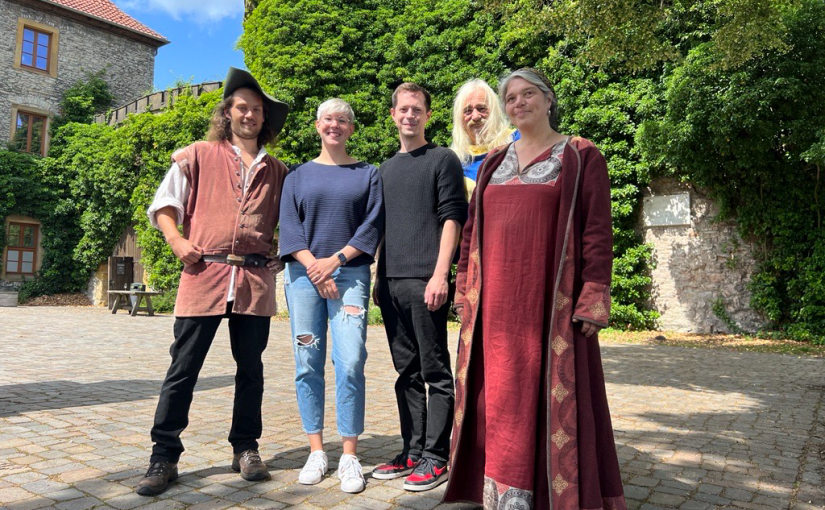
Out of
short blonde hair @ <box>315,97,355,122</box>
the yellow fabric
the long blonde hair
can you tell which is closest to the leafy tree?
the long blonde hair

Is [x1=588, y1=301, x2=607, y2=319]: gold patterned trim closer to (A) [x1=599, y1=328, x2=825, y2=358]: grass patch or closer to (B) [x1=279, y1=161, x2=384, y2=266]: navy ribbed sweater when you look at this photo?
(B) [x1=279, y1=161, x2=384, y2=266]: navy ribbed sweater

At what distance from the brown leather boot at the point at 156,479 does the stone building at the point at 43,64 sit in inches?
872

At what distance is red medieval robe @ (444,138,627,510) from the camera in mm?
2285

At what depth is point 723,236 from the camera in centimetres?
1171

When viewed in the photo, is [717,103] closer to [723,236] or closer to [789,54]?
[789,54]

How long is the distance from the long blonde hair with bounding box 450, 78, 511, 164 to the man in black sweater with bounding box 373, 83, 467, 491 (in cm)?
15

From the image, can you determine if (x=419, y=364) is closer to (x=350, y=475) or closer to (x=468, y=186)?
(x=350, y=475)

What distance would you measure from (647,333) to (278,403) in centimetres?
894

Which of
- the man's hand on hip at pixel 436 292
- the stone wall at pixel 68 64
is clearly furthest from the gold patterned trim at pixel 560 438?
the stone wall at pixel 68 64

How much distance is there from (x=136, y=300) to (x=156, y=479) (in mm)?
13429

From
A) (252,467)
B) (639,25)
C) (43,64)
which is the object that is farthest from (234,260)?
(43,64)

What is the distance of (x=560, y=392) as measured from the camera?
91.2 inches

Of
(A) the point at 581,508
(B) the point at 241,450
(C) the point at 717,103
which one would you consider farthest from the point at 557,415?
(C) the point at 717,103

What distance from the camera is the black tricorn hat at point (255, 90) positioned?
3.12m
